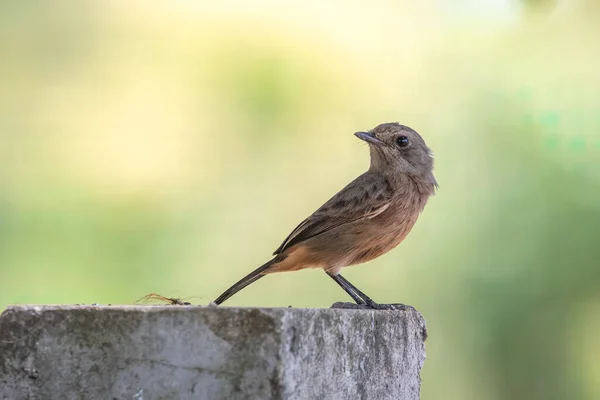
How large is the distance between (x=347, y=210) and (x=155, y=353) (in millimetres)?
2431

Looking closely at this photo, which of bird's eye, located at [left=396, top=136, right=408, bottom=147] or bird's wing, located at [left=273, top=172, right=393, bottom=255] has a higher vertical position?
bird's eye, located at [left=396, top=136, right=408, bottom=147]

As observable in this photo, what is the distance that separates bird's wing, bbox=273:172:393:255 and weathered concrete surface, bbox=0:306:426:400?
2.17 metres

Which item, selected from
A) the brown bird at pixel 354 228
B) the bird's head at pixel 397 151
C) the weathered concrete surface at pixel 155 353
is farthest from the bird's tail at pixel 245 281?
the weathered concrete surface at pixel 155 353

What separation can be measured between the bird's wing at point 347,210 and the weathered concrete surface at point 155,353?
217 centimetres

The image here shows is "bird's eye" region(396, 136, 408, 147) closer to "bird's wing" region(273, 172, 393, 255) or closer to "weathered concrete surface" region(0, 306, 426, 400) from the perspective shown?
"bird's wing" region(273, 172, 393, 255)

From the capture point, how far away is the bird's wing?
4.88 metres

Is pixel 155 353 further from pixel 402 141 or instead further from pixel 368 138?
pixel 402 141

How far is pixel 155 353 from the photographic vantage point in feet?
8.69

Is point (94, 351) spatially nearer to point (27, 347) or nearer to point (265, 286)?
point (27, 347)

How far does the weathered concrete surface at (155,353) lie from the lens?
2621mm

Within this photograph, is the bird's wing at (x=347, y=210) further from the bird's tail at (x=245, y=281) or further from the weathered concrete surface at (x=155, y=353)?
the weathered concrete surface at (x=155, y=353)

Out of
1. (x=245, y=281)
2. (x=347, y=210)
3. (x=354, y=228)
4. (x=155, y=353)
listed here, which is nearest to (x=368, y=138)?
(x=347, y=210)

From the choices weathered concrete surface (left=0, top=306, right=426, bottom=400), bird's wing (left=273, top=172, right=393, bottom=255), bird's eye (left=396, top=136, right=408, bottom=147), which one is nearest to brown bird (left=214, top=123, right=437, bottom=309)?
bird's wing (left=273, top=172, right=393, bottom=255)

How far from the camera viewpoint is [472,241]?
21.8 ft
